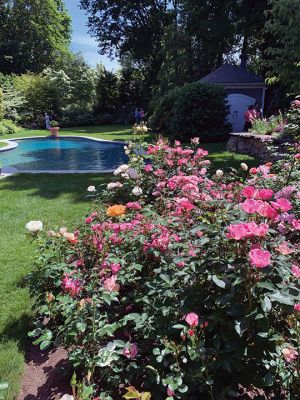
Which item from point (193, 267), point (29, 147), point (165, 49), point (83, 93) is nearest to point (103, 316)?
point (193, 267)

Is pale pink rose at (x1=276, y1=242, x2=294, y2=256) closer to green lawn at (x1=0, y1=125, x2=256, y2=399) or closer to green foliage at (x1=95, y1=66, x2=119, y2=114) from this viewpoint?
green lawn at (x1=0, y1=125, x2=256, y2=399)

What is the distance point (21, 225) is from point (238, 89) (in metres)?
14.8

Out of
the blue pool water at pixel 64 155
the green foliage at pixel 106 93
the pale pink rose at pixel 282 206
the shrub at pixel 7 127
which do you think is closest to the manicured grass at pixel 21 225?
the pale pink rose at pixel 282 206

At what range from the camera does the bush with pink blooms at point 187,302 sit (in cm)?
143

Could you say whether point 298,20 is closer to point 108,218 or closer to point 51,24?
point 108,218

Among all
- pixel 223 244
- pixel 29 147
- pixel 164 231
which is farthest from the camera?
pixel 29 147

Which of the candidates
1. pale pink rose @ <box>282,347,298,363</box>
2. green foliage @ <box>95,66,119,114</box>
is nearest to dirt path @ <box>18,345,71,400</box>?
pale pink rose @ <box>282,347,298,363</box>

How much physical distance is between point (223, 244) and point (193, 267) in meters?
0.18

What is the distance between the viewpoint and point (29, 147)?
1598cm

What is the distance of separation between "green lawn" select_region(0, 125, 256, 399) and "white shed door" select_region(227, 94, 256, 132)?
25.8ft

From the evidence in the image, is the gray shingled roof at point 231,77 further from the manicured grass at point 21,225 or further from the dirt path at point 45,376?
the dirt path at point 45,376

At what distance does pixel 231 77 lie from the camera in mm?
17047

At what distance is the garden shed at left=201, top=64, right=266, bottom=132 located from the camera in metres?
16.9

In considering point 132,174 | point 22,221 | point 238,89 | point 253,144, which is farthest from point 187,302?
point 238,89
